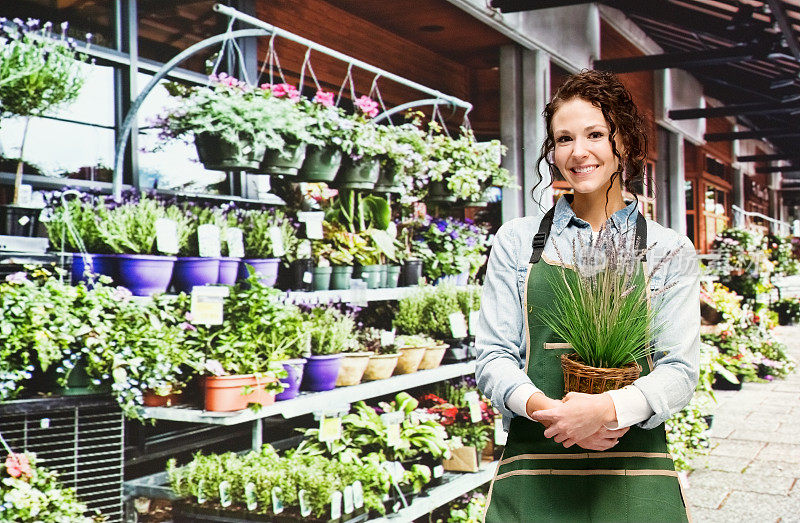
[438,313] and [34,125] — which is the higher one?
[34,125]

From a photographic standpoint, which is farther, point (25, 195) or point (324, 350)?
point (324, 350)

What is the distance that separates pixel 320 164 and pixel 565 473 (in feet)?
7.27

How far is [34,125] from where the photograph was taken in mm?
2881

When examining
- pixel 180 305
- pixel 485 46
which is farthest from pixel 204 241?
pixel 485 46

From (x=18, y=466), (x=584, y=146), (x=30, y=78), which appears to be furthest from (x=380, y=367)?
(x=584, y=146)

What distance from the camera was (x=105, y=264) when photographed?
2.72 meters

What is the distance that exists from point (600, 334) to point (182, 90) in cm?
245

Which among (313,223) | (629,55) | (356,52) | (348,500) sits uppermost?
(629,55)

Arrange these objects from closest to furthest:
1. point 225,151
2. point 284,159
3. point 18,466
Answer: point 18,466 → point 225,151 → point 284,159

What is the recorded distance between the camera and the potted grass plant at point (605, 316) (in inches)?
56.1

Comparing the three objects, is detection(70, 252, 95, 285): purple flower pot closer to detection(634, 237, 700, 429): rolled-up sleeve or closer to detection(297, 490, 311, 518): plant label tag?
detection(297, 490, 311, 518): plant label tag

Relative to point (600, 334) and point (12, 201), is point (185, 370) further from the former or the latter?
point (600, 334)

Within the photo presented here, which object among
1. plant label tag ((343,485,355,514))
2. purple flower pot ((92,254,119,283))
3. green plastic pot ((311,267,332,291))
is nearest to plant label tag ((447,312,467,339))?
green plastic pot ((311,267,332,291))

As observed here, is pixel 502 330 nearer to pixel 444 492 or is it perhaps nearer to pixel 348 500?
pixel 348 500
